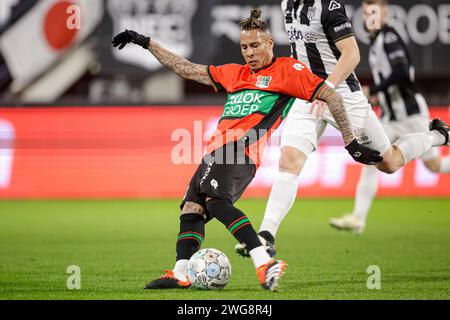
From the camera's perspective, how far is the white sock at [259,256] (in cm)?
572

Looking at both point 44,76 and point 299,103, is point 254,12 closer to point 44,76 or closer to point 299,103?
point 299,103

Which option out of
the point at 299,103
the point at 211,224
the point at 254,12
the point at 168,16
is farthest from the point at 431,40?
the point at 254,12

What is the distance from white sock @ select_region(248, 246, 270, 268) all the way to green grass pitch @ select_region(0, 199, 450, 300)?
7.7 inches

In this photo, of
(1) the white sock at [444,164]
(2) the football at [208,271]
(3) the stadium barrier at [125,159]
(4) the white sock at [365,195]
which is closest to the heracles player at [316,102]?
(2) the football at [208,271]

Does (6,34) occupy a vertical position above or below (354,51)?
above

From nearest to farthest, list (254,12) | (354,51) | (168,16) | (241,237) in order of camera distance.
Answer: (241,237) < (254,12) < (354,51) < (168,16)

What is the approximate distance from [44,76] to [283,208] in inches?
413

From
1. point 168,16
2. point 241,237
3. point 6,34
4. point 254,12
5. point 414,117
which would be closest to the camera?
point 241,237

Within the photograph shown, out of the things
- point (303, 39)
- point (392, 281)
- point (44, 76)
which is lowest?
point (392, 281)

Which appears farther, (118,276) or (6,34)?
(6,34)

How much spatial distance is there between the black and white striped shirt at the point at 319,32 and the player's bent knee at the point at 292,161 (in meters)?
0.61

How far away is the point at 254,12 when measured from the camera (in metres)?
6.25

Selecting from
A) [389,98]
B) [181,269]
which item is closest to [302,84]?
[181,269]

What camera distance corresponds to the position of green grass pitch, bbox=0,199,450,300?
5.89m
